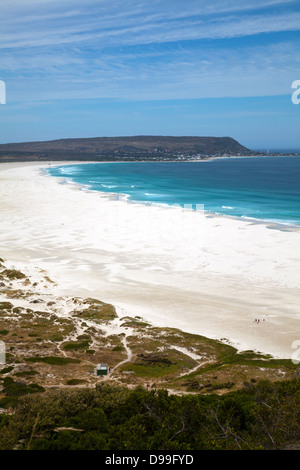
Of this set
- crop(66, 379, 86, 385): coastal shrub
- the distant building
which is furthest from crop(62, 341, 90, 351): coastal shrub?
crop(66, 379, 86, 385): coastal shrub

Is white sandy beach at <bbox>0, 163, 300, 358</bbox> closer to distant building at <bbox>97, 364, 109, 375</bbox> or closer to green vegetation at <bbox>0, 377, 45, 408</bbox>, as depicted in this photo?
distant building at <bbox>97, 364, 109, 375</bbox>

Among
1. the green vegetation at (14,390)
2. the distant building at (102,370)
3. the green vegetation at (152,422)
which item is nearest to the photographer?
the green vegetation at (152,422)

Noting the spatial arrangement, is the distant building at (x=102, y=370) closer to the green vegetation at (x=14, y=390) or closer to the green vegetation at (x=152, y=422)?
the green vegetation at (x=14, y=390)

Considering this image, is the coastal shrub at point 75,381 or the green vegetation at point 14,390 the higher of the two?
the green vegetation at point 14,390

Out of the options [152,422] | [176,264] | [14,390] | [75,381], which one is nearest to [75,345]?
[75,381]

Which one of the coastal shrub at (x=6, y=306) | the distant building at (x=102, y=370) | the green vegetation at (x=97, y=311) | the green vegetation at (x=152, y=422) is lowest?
the distant building at (x=102, y=370)

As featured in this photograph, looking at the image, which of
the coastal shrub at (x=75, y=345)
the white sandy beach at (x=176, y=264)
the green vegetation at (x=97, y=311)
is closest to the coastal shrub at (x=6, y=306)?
the white sandy beach at (x=176, y=264)

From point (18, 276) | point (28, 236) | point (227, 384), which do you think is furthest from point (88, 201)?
point (227, 384)

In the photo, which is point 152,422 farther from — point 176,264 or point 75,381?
point 176,264
